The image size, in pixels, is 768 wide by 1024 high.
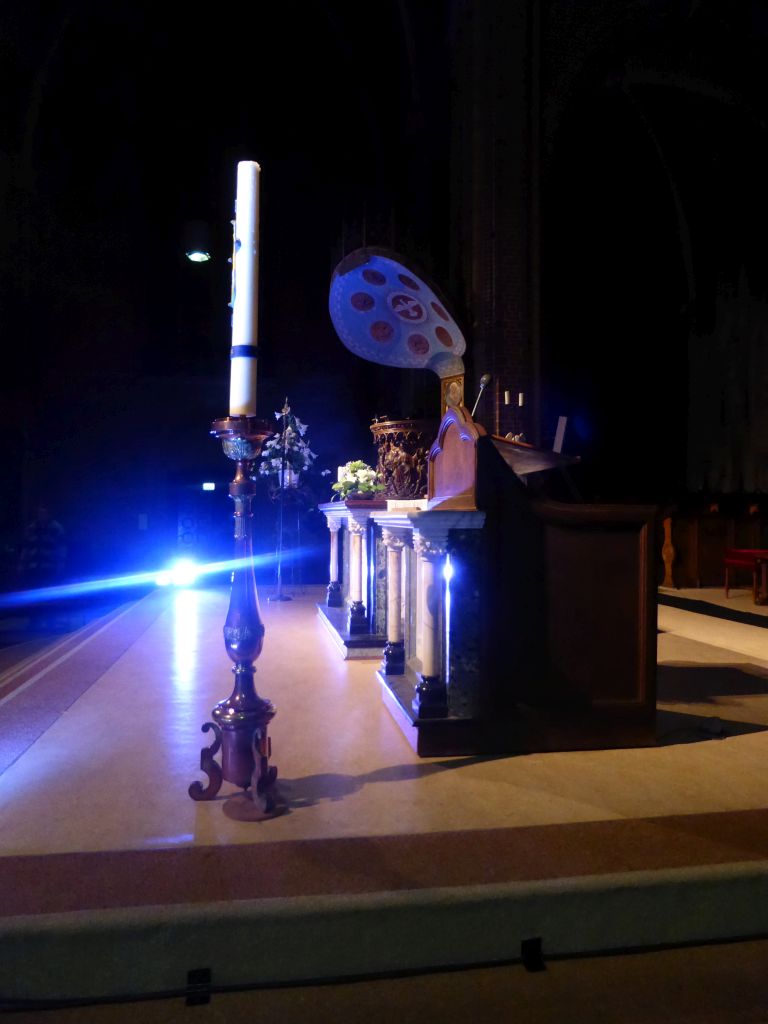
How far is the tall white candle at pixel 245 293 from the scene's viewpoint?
2545 millimetres

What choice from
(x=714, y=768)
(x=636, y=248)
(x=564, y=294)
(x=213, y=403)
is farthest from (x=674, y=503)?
(x=714, y=768)

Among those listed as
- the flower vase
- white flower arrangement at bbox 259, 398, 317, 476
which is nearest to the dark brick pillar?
white flower arrangement at bbox 259, 398, 317, 476

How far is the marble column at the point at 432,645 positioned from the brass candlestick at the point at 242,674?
0.83 meters

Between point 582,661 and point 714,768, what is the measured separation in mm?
655

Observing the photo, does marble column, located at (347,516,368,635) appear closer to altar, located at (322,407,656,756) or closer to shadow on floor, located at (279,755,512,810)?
altar, located at (322,407,656,756)

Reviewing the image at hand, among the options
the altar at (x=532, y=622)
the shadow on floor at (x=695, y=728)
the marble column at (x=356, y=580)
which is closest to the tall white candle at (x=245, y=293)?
the altar at (x=532, y=622)

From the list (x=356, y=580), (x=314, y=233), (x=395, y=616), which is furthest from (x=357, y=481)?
(x=314, y=233)

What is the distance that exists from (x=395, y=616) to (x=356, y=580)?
1868mm

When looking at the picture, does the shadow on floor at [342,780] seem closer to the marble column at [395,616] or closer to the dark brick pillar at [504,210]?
the marble column at [395,616]

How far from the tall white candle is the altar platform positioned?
141 cm

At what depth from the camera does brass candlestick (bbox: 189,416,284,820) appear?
8.31 ft

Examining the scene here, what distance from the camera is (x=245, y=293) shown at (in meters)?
2.58

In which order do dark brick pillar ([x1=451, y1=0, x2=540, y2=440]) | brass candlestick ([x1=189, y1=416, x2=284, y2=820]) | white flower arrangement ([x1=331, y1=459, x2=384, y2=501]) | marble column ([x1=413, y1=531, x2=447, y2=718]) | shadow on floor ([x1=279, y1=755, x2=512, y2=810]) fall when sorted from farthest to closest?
dark brick pillar ([x1=451, y1=0, x2=540, y2=440]), white flower arrangement ([x1=331, y1=459, x2=384, y2=501]), marble column ([x1=413, y1=531, x2=447, y2=718]), shadow on floor ([x1=279, y1=755, x2=512, y2=810]), brass candlestick ([x1=189, y1=416, x2=284, y2=820])

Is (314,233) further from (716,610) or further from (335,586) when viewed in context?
(716,610)
